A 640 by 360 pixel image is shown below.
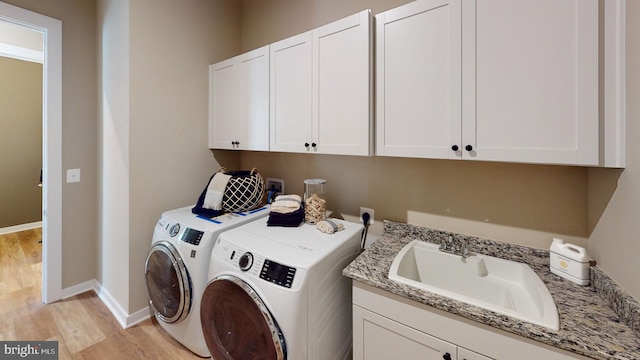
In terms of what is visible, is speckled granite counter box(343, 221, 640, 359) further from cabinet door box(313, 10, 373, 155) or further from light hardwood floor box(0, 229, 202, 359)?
light hardwood floor box(0, 229, 202, 359)

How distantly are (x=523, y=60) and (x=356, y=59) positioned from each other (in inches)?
29.9

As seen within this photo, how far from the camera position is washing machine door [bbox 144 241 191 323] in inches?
63.7

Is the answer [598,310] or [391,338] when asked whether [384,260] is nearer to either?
[391,338]

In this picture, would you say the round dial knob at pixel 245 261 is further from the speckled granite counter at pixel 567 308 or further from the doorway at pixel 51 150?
the doorway at pixel 51 150

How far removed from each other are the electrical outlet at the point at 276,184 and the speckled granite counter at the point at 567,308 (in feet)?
3.87

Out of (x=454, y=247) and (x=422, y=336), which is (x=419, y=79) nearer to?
(x=454, y=247)

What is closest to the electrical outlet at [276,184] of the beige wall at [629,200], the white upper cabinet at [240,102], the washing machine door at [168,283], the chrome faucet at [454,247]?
the white upper cabinet at [240,102]

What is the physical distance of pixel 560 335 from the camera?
81 cm

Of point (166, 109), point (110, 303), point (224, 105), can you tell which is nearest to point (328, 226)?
point (224, 105)

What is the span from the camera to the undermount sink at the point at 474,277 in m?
1.08

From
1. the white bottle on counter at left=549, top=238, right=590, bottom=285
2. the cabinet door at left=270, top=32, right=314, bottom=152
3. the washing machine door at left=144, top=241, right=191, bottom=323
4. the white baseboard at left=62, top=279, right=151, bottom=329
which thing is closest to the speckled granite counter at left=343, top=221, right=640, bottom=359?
the white bottle on counter at left=549, top=238, right=590, bottom=285

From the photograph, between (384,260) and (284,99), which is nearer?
(384,260)

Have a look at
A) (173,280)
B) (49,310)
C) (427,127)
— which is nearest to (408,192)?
(427,127)

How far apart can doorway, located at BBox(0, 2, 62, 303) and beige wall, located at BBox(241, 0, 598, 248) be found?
167cm
